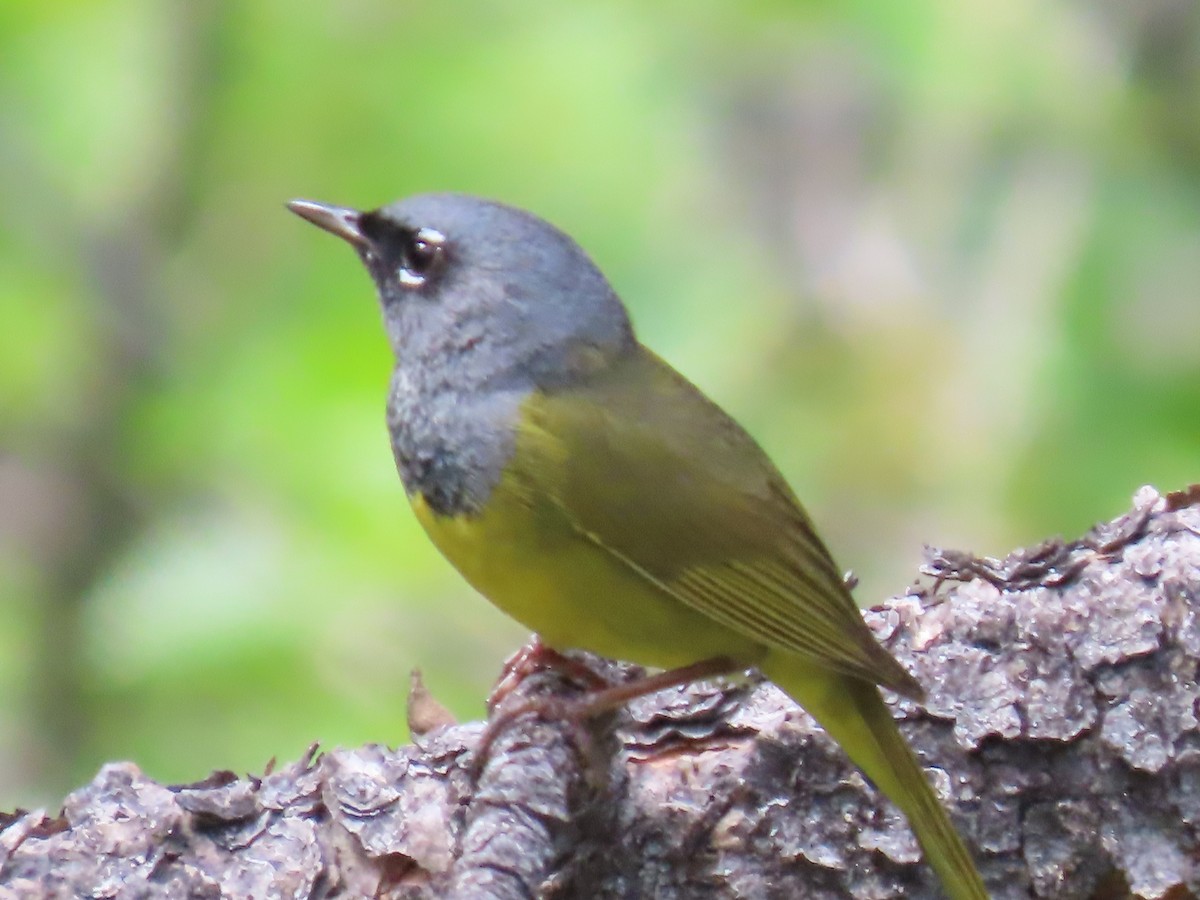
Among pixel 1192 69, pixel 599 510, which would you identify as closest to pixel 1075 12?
pixel 1192 69

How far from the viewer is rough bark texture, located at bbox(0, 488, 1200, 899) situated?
2.98 meters

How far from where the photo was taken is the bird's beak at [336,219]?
12.3ft

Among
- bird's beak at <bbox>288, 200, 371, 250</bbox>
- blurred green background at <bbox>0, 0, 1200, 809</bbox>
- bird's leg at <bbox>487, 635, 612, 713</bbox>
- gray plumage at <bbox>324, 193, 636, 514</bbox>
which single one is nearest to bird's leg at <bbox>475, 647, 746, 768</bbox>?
bird's leg at <bbox>487, 635, 612, 713</bbox>

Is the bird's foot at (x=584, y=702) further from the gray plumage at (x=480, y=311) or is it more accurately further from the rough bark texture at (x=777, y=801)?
the gray plumage at (x=480, y=311)

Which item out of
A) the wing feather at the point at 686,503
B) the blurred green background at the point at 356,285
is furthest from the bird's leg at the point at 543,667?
the blurred green background at the point at 356,285

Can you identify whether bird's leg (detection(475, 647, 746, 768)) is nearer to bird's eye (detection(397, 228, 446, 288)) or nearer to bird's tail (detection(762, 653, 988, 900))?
bird's tail (detection(762, 653, 988, 900))

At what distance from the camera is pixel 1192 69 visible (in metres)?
4.80

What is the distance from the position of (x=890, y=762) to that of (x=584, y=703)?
22.3 inches

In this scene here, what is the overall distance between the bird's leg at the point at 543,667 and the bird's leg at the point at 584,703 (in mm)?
125

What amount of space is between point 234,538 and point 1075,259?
2.18 meters

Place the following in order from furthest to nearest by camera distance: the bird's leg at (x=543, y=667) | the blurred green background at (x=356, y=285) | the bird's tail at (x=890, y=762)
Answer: the blurred green background at (x=356, y=285) → the bird's leg at (x=543, y=667) → the bird's tail at (x=890, y=762)

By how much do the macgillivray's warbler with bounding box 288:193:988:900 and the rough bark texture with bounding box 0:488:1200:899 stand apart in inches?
5.6

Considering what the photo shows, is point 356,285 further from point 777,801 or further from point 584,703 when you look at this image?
point 777,801

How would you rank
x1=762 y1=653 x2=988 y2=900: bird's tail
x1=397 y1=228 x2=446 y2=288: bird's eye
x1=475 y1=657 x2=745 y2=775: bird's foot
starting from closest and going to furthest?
x1=762 y1=653 x2=988 y2=900: bird's tail
x1=475 y1=657 x2=745 y2=775: bird's foot
x1=397 y1=228 x2=446 y2=288: bird's eye
